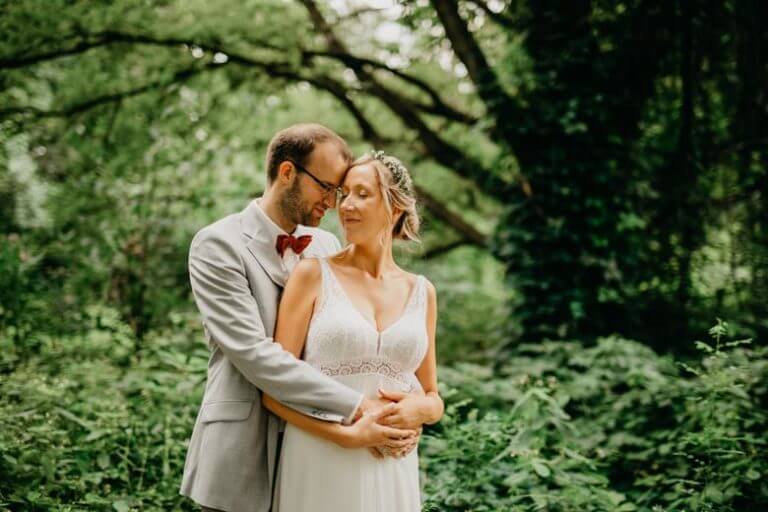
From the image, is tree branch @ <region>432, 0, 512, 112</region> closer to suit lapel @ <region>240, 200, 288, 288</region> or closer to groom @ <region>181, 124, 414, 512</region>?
groom @ <region>181, 124, 414, 512</region>

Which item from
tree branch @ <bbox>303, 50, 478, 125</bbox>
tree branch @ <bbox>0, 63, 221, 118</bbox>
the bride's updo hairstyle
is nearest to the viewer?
the bride's updo hairstyle

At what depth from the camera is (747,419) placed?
393 centimetres

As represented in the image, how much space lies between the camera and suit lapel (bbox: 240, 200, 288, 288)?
2.62 m

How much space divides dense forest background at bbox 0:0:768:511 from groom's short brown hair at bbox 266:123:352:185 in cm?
184

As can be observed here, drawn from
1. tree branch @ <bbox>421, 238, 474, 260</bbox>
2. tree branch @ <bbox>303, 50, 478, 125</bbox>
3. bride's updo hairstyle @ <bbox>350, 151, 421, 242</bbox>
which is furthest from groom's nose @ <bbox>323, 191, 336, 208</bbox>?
tree branch @ <bbox>421, 238, 474, 260</bbox>

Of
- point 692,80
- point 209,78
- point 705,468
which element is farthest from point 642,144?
point 209,78

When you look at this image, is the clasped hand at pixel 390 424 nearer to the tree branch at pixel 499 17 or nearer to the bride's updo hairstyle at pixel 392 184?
the bride's updo hairstyle at pixel 392 184

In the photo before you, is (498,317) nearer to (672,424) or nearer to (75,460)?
(672,424)

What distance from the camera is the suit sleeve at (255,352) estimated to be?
2316mm

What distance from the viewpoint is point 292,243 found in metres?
2.72

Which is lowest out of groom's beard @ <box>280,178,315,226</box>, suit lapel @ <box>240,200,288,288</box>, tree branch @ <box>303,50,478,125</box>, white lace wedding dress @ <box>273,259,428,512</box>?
white lace wedding dress @ <box>273,259,428,512</box>

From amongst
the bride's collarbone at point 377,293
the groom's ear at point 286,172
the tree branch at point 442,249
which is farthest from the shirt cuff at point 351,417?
the tree branch at point 442,249

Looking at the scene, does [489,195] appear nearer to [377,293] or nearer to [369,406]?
[377,293]

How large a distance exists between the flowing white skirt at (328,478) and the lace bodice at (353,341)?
87 mm
